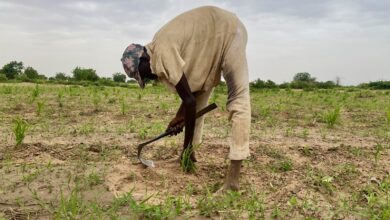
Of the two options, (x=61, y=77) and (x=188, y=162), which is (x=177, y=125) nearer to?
(x=188, y=162)

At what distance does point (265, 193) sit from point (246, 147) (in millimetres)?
350

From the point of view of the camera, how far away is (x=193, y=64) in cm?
336

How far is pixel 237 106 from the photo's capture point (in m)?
3.30

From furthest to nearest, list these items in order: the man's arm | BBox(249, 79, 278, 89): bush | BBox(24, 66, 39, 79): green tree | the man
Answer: BBox(24, 66, 39, 79): green tree < BBox(249, 79, 278, 89): bush < the man < the man's arm

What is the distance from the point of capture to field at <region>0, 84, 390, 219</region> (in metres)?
2.90

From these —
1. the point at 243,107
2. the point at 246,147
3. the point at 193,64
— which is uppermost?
the point at 193,64

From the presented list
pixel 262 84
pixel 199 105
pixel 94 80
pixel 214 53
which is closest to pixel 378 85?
pixel 262 84

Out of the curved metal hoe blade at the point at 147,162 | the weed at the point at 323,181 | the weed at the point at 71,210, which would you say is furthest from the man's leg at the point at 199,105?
the weed at the point at 71,210

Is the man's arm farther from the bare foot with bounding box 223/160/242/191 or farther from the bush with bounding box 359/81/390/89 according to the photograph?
the bush with bounding box 359/81/390/89

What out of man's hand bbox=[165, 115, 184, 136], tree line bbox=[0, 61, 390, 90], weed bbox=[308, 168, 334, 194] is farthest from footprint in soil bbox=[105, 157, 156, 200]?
tree line bbox=[0, 61, 390, 90]

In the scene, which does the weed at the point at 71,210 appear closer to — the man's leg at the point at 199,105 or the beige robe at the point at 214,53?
the beige robe at the point at 214,53

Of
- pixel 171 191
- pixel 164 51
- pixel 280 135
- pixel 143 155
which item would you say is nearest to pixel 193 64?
pixel 164 51

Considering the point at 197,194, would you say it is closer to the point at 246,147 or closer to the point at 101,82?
the point at 246,147

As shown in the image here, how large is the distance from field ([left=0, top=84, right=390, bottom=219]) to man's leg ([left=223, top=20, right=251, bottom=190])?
0.21 meters
